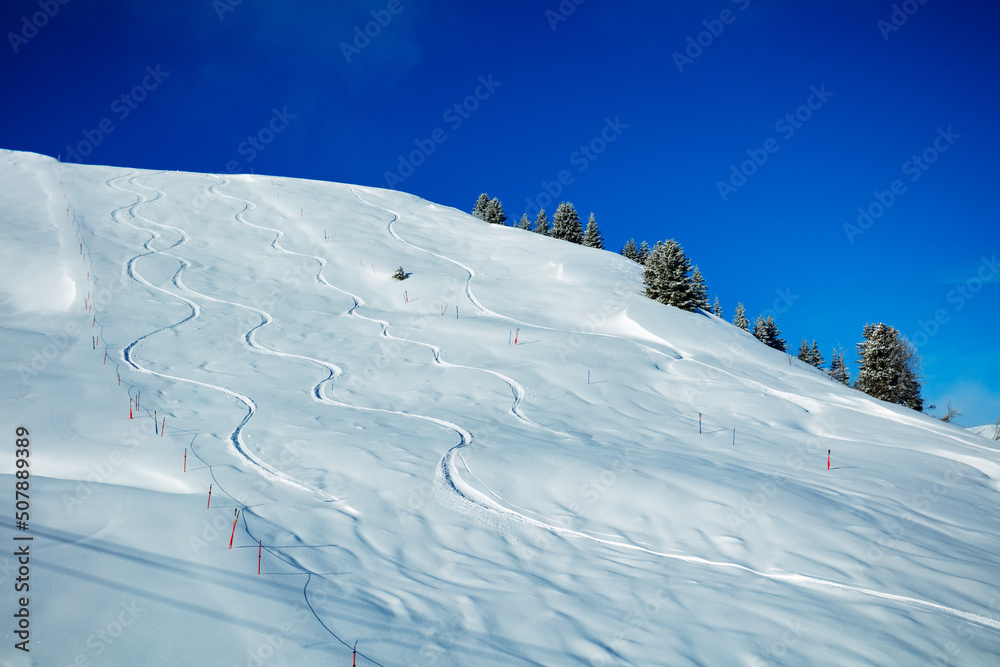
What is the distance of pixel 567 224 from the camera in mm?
46688

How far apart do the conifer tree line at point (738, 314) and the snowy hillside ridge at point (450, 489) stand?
295cm

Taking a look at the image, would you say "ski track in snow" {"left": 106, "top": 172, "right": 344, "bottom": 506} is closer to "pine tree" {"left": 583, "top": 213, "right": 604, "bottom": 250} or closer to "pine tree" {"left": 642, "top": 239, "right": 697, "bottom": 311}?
"pine tree" {"left": 642, "top": 239, "right": 697, "bottom": 311}

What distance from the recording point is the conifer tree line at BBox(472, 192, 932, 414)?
23.0 meters

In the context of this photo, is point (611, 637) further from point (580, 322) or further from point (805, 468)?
point (580, 322)

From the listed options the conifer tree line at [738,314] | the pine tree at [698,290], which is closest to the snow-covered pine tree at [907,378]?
the conifer tree line at [738,314]

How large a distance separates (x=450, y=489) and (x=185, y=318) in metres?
12.4

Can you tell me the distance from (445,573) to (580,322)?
14460 millimetres

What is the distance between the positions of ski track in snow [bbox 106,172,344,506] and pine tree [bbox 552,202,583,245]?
28765 mm

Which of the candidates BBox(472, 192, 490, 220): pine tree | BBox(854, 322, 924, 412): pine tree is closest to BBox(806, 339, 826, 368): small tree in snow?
BBox(854, 322, 924, 412): pine tree

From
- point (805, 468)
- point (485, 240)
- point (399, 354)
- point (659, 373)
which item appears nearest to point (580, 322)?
point (659, 373)

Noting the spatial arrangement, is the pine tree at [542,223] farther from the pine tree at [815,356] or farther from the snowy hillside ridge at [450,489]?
the snowy hillside ridge at [450,489]

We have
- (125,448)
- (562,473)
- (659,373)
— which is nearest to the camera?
(125,448)

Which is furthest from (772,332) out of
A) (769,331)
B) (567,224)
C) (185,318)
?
(185,318)

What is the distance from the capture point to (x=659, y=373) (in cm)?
1559
